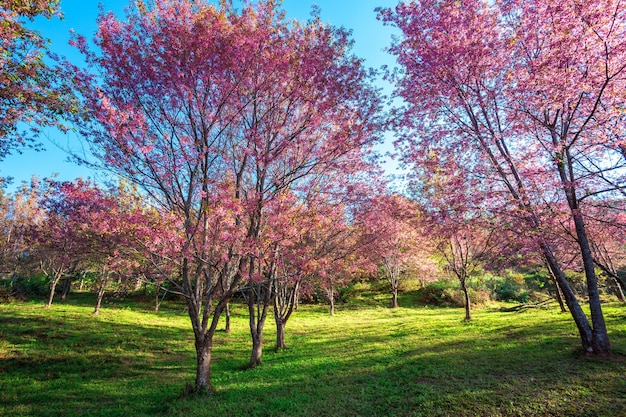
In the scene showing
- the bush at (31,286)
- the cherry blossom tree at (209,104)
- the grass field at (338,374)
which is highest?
the cherry blossom tree at (209,104)

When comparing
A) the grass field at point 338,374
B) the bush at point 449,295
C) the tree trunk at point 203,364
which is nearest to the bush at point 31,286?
the grass field at point 338,374

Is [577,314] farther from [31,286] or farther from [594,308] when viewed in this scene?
[31,286]

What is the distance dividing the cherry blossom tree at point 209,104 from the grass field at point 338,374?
81.9 inches

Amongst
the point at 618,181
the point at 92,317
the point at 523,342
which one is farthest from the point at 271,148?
the point at 92,317

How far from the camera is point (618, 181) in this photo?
8477 mm

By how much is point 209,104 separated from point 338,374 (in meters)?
8.56

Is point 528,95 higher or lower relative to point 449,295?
higher

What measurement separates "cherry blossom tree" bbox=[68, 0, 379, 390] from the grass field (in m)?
2.08

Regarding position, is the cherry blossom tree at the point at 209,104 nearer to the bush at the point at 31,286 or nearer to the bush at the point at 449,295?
the bush at the point at 449,295

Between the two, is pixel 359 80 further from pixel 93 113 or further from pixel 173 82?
pixel 93 113

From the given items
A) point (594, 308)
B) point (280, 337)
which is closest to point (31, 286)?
point (280, 337)

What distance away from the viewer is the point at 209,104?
8281mm

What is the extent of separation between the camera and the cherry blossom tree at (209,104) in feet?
25.2

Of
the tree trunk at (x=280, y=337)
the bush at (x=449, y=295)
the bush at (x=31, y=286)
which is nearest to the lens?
the tree trunk at (x=280, y=337)
